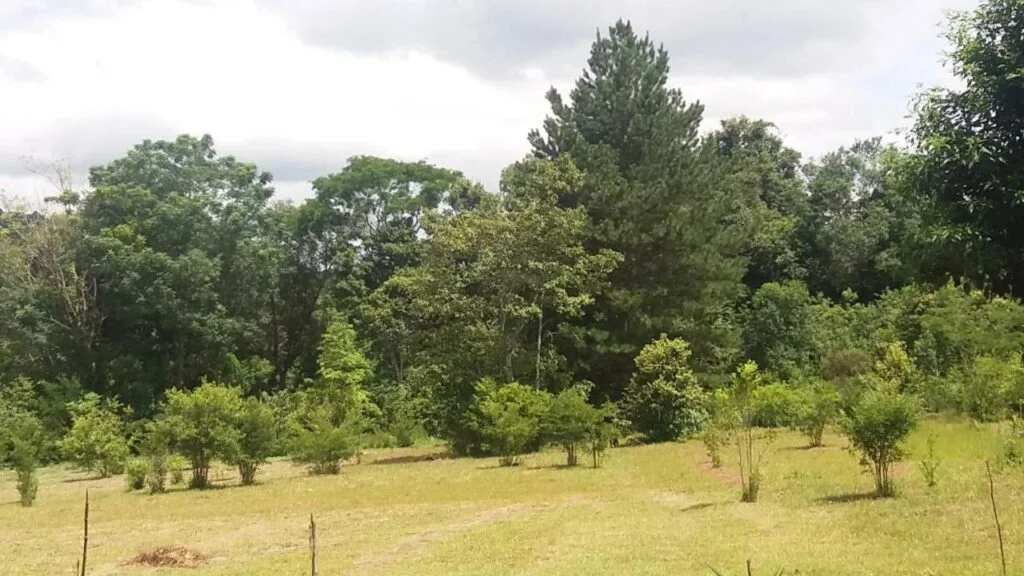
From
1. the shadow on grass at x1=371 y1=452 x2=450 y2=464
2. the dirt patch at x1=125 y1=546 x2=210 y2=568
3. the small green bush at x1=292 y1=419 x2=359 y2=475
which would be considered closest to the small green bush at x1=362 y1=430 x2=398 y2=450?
the shadow on grass at x1=371 y1=452 x2=450 y2=464

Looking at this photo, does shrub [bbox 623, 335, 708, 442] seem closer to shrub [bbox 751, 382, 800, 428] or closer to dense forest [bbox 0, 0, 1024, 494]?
dense forest [bbox 0, 0, 1024, 494]

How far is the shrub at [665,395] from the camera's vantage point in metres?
26.8

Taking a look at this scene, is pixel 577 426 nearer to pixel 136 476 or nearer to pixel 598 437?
pixel 598 437

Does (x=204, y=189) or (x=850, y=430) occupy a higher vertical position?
(x=204, y=189)

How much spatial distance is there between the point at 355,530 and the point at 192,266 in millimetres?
25732

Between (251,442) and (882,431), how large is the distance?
1515 cm

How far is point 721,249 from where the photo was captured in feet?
99.1

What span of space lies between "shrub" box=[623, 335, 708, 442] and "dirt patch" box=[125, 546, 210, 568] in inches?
687

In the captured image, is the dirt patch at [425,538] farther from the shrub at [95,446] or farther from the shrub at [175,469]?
the shrub at [95,446]

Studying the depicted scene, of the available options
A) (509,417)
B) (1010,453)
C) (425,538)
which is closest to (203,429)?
(509,417)

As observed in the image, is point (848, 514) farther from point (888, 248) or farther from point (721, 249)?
point (888, 248)

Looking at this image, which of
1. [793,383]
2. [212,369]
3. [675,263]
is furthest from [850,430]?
[212,369]

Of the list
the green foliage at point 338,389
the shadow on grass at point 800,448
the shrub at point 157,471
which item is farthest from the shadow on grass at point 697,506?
the shrub at point 157,471

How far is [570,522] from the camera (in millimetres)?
12617
